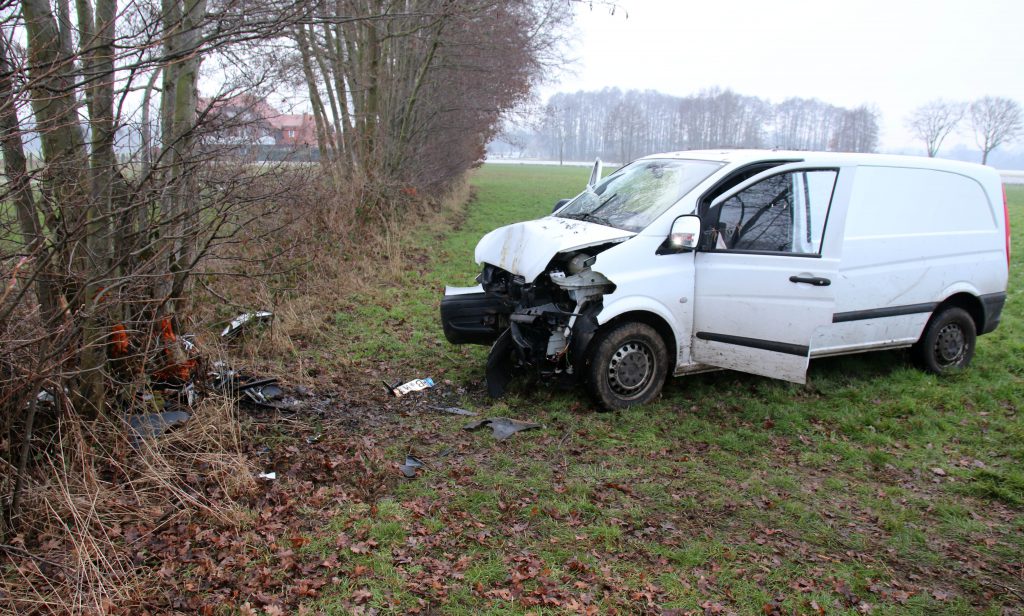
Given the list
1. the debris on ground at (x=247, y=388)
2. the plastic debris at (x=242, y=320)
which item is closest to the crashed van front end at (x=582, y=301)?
the debris on ground at (x=247, y=388)

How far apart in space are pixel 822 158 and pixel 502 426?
3.74 m

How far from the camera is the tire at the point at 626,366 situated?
18.7 feet

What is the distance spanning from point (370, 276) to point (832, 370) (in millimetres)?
7099

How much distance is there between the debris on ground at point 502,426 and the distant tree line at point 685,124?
67.7 feet

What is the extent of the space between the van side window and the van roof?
20cm

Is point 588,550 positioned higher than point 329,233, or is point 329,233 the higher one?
point 329,233

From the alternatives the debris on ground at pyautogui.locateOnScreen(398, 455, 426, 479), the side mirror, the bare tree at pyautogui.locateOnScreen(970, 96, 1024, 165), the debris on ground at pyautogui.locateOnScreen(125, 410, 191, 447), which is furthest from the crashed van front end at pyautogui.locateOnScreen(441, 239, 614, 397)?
the bare tree at pyautogui.locateOnScreen(970, 96, 1024, 165)

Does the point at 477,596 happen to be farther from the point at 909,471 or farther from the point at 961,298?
the point at 961,298

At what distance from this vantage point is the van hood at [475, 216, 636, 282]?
228 inches

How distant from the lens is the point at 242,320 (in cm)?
736

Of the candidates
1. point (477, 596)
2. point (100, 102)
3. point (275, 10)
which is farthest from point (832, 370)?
point (100, 102)

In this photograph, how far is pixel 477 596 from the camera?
11.5 feet

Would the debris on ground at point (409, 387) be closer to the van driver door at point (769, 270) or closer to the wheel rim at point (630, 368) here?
the wheel rim at point (630, 368)

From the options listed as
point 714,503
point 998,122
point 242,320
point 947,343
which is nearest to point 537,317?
point 714,503
